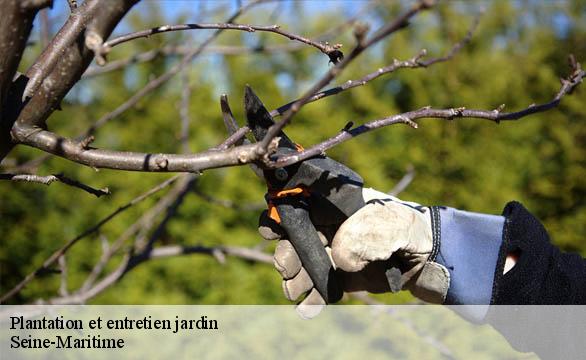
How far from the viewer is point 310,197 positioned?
1470 millimetres

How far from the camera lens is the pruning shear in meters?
1.34

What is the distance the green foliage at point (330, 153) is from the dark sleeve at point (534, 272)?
224 cm

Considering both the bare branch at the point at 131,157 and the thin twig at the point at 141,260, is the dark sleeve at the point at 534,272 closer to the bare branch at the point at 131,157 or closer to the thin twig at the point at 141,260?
the bare branch at the point at 131,157

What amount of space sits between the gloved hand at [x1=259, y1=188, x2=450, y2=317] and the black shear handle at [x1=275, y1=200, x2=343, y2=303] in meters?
0.03

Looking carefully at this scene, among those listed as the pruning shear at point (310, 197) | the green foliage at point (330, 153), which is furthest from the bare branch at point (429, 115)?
the green foliage at point (330, 153)

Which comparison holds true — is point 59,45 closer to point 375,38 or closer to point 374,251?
point 375,38

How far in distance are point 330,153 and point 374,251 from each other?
2561 mm

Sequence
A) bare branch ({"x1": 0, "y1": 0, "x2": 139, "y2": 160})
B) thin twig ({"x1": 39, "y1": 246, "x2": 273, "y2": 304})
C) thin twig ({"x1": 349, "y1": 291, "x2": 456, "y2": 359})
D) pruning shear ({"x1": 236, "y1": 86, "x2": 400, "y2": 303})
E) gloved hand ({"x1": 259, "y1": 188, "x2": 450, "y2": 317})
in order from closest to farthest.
Result: 1. bare branch ({"x1": 0, "y1": 0, "x2": 139, "y2": 160})
2. pruning shear ({"x1": 236, "y1": 86, "x2": 400, "y2": 303})
3. gloved hand ({"x1": 259, "y1": 188, "x2": 450, "y2": 317})
4. thin twig ({"x1": 349, "y1": 291, "x2": 456, "y2": 359})
5. thin twig ({"x1": 39, "y1": 246, "x2": 273, "y2": 304})

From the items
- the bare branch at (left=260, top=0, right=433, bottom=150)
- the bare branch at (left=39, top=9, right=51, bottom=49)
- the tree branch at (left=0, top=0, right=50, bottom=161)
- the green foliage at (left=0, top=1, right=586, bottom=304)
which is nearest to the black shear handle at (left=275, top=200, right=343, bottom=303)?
the bare branch at (left=260, top=0, right=433, bottom=150)

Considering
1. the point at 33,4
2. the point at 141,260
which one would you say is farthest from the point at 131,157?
the point at 141,260

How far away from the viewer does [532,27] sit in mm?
4855

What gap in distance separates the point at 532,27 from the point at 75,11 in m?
4.51

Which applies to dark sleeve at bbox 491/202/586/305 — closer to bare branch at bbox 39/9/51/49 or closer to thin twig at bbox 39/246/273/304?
thin twig at bbox 39/246/273/304

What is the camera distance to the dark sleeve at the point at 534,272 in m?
1.55
